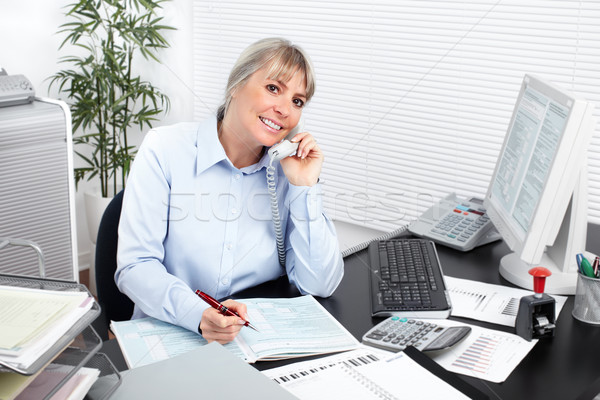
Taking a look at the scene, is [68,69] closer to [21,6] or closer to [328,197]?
[21,6]

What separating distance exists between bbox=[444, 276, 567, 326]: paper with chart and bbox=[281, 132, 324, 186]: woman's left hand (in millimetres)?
438

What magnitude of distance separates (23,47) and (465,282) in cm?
241

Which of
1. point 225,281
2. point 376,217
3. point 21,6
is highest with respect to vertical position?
point 21,6

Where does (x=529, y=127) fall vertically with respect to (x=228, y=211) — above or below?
above

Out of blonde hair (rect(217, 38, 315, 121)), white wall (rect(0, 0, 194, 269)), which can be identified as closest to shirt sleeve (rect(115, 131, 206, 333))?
blonde hair (rect(217, 38, 315, 121))

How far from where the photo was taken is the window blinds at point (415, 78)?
2324 millimetres

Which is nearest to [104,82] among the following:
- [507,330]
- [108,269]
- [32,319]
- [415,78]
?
[415,78]

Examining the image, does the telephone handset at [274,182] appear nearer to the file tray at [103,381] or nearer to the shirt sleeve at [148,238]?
the shirt sleeve at [148,238]

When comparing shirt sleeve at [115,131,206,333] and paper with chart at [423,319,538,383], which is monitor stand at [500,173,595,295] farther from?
shirt sleeve at [115,131,206,333]

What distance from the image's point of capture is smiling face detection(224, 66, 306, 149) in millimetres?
1665

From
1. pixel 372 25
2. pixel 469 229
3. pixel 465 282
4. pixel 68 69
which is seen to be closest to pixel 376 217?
pixel 372 25

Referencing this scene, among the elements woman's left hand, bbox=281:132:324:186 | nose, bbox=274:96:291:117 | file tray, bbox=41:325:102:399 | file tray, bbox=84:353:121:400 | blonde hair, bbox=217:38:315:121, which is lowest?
file tray, bbox=84:353:121:400

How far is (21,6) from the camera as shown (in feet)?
9.91

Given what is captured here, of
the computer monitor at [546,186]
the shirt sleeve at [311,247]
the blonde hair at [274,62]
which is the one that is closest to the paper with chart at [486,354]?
the computer monitor at [546,186]
